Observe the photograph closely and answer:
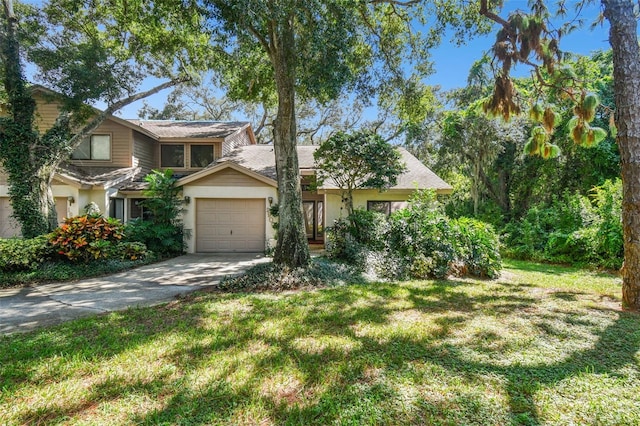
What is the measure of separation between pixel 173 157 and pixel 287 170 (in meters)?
11.0

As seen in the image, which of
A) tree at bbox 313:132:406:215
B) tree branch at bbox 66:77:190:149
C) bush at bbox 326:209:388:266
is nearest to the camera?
bush at bbox 326:209:388:266

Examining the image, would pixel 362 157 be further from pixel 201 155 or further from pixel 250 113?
pixel 250 113

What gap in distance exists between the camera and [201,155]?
16.1m

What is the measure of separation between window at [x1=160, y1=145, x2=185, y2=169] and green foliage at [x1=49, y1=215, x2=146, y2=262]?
7.07 metres

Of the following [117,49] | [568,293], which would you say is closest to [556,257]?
[568,293]

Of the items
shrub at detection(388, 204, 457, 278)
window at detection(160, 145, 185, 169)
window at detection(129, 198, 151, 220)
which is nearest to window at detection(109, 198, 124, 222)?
window at detection(129, 198, 151, 220)

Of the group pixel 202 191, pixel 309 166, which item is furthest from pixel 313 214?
pixel 202 191

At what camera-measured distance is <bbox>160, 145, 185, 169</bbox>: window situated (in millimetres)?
16297

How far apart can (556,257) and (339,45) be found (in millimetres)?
10422

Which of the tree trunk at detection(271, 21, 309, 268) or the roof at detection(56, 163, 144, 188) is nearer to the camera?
the tree trunk at detection(271, 21, 309, 268)

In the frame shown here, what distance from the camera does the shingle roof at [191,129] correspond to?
16.0 m

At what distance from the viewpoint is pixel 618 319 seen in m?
4.82

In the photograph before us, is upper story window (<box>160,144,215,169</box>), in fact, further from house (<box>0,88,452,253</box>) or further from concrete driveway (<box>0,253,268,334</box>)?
concrete driveway (<box>0,253,268,334</box>)

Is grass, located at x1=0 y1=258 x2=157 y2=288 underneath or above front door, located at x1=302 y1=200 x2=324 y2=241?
underneath
